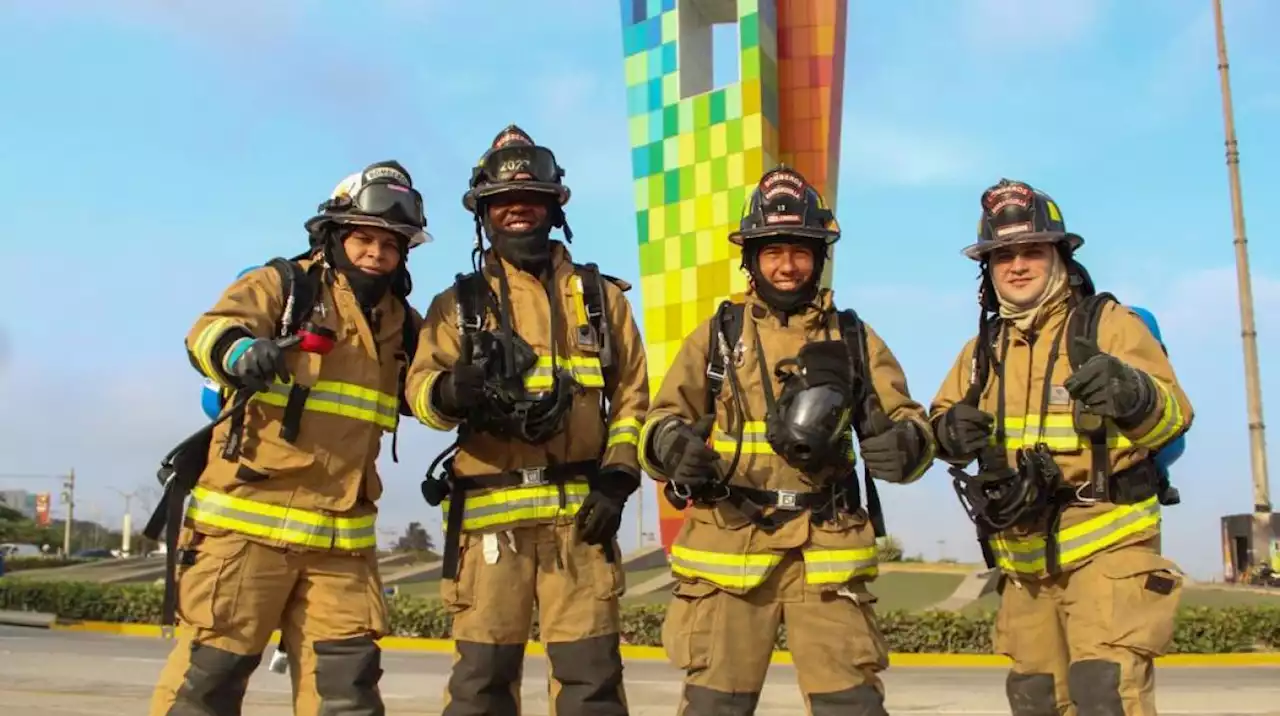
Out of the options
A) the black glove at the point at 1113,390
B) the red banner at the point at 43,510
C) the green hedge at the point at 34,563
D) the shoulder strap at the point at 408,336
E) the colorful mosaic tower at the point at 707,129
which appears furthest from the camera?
Result: the red banner at the point at 43,510

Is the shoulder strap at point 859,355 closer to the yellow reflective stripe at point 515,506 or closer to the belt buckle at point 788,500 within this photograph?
the belt buckle at point 788,500

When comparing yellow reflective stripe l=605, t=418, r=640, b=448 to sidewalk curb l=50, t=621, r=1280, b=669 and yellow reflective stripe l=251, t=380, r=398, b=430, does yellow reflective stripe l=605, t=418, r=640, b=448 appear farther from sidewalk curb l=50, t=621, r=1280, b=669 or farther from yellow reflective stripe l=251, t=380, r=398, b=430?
sidewalk curb l=50, t=621, r=1280, b=669

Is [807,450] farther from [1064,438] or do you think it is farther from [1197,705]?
[1197,705]

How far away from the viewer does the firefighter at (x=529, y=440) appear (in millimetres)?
3641

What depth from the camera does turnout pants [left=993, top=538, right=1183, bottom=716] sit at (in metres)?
3.45

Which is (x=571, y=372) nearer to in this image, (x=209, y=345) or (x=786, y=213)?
(x=786, y=213)

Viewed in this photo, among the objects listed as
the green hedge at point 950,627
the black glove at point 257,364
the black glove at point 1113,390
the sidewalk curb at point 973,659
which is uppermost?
the black glove at point 257,364

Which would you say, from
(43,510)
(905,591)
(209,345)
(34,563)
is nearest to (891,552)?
(905,591)

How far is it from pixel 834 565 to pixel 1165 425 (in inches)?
44.9

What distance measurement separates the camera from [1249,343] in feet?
57.6

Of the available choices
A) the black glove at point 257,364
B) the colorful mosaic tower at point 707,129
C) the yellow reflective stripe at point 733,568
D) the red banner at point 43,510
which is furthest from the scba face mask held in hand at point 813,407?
the red banner at point 43,510

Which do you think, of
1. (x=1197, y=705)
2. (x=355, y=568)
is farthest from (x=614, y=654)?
(x=1197, y=705)

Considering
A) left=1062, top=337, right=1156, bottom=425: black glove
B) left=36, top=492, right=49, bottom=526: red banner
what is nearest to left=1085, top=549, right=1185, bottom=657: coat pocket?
left=1062, top=337, right=1156, bottom=425: black glove

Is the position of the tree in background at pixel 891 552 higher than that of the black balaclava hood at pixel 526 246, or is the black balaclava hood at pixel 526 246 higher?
the black balaclava hood at pixel 526 246
